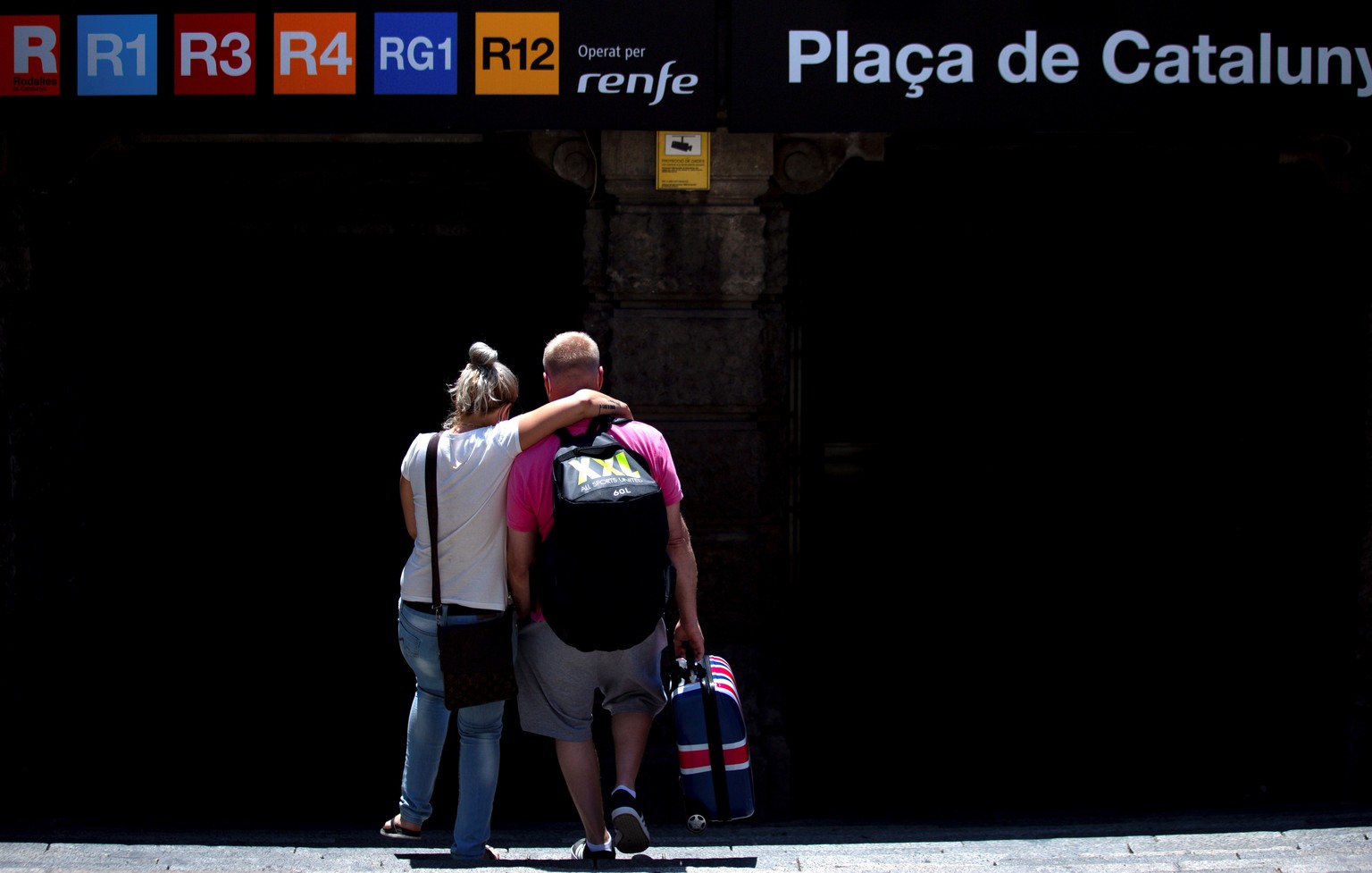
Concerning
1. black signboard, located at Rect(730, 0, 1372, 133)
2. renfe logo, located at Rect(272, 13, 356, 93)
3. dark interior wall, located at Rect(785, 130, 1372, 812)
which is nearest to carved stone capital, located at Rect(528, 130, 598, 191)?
black signboard, located at Rect(730, 0, 1372, 133)

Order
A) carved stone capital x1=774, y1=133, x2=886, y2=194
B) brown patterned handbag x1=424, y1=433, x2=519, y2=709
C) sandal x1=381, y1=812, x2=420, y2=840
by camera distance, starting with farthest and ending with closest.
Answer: carved stone capital x1=774, y1=133, x2=886, y2=194 → sandal x1=381, y1=812, x2=420, y2=840 → brown patterned handbag x1=424, y1=433, x2=519, y2=709

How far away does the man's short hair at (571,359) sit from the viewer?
14.7ft

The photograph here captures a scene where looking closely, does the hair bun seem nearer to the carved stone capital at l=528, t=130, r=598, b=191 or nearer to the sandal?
the sandal

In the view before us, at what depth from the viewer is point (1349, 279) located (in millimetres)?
6195

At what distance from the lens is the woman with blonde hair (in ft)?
14.4

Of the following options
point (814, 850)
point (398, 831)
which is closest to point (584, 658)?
point (398, 831)

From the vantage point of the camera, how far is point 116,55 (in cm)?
575

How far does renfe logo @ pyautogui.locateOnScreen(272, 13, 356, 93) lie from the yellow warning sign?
4.44 feet

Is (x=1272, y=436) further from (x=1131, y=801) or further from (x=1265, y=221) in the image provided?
(x=1131, y=801)

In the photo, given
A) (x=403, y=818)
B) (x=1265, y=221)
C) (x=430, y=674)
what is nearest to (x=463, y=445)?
(x=430, y=674)

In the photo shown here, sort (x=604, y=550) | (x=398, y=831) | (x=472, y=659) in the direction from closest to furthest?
1. (x=604, y=550)
2. (x=472, y=659)
3. (x=398, y=831)

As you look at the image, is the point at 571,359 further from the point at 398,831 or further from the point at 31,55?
the point at 31,55

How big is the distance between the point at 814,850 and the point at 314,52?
12.6ft

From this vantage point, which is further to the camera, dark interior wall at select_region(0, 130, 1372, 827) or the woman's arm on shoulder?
dark interior wall at select_region(0, 130, 1372, 827)
